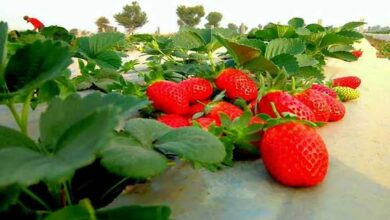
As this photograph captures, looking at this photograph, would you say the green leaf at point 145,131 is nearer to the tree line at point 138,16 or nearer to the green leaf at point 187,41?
the green leaf at point 187,41

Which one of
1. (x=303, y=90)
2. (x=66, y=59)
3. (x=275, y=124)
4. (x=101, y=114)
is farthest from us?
(x=303, y=90)

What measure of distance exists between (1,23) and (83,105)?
19 centimetres

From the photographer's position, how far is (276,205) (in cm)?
74

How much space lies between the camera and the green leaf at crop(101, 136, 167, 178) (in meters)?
0.43

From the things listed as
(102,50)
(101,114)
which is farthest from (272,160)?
(102,50)

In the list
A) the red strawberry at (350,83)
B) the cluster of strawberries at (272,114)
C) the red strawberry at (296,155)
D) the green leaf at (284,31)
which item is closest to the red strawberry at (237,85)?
the cluster of strawberries at (272,114)

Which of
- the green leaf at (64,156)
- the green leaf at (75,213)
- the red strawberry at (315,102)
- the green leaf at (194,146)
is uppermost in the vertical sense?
the green leaf at (64,156)

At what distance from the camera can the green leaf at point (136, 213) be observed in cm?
42

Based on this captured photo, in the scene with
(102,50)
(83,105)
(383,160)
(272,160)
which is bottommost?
(383,160)

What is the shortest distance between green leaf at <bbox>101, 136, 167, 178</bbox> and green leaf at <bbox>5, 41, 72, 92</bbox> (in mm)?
119

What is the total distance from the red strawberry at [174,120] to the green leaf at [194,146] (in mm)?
468

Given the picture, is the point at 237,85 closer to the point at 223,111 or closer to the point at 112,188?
the point at 223,111

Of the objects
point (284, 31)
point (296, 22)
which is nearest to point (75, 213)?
point (284, 31)

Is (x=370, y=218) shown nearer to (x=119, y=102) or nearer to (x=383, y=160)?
(x=383, y=160)
